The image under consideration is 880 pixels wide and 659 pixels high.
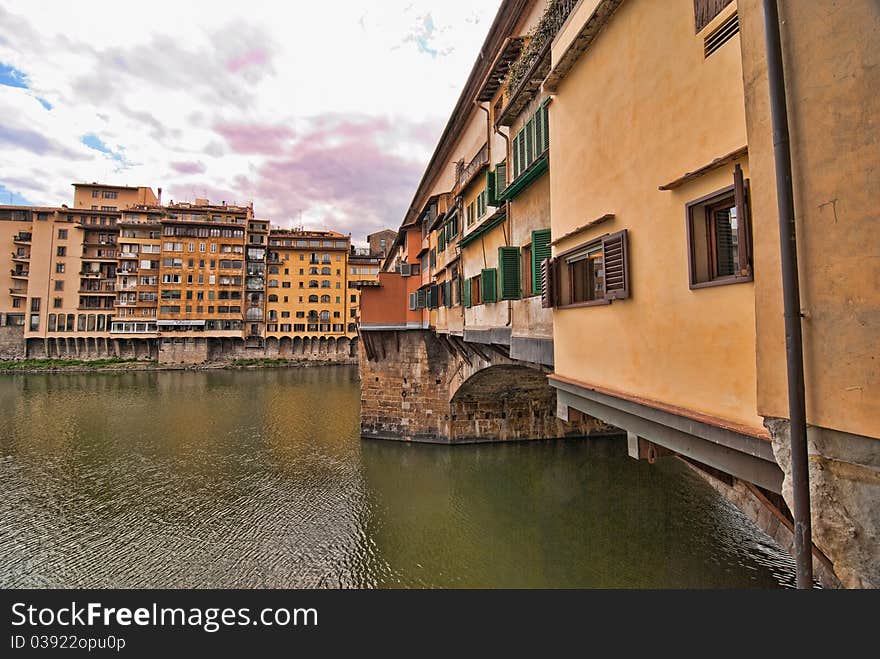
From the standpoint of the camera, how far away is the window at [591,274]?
15.5 ft

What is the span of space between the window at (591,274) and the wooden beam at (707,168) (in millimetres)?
790

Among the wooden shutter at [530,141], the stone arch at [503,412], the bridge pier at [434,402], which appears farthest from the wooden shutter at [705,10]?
the bridge pier at [434,402]

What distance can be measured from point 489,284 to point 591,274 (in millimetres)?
4849

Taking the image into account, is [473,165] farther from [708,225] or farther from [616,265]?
[708,225]

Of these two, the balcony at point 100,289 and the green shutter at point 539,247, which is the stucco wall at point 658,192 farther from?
Result: the balcony at point 100,289

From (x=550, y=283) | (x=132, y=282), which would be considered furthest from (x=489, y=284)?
(x=132, y=282)

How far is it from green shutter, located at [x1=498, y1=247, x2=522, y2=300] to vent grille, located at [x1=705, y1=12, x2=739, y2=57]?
5.44m

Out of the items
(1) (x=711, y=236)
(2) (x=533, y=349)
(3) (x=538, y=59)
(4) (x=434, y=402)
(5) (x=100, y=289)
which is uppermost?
(5) (x=100, y=289)

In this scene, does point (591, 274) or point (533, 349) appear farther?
point (533, 349)

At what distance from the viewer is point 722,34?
134 inches

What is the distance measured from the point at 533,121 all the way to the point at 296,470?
1562 cm

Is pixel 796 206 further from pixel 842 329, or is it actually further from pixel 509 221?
pixel 509 221

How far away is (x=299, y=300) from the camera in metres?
61.4

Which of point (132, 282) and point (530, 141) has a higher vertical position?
point (132, 282)
